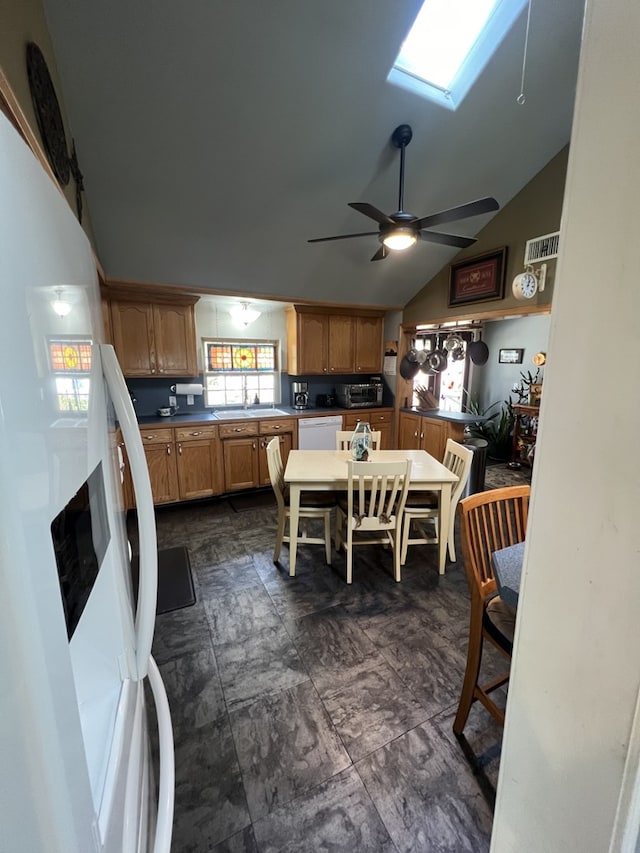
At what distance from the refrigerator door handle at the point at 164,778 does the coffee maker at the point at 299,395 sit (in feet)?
12.9

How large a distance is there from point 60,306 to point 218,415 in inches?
151

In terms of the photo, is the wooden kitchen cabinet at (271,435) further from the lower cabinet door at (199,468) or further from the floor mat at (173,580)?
the floor mat at (173,580)

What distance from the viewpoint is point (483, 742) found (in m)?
1.51

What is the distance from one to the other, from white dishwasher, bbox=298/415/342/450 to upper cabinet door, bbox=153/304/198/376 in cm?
141

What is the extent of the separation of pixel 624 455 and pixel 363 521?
218cm

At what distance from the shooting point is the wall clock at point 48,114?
1336mm

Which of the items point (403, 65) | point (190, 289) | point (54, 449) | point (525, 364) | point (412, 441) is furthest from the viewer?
point (525, 364)

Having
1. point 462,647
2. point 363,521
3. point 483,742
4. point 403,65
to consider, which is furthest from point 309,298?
point 483,742

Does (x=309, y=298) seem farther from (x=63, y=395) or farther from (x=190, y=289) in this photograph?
(x=63, y=395)

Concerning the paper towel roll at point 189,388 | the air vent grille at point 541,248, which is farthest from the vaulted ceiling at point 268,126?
the paper towel roll at point 189,388

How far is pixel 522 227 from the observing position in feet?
10.8

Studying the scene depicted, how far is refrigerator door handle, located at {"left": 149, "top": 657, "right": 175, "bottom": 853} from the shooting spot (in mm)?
629

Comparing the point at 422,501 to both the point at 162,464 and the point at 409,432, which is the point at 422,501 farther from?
the point at 162,464

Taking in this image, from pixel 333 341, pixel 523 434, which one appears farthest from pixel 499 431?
pixel 333 341
